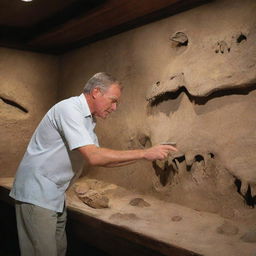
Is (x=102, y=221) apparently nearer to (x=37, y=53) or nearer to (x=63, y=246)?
(x=63, y=246)

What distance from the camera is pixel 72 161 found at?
2.41m

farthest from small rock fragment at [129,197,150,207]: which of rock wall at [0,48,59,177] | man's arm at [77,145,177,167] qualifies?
rock wall at [0,48,59,177]

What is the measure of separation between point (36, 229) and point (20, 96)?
2874 mm

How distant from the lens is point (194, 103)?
9.96 ft

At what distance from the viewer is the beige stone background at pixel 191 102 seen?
265cm

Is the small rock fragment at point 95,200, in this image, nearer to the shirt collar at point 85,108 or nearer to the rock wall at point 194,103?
the rock wall at point 194,103

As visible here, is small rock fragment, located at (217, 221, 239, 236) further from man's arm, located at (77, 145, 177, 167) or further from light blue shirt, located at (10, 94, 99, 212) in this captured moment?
light blue shirt, located at (10, 94, 99, 212)

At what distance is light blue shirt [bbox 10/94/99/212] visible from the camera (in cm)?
232

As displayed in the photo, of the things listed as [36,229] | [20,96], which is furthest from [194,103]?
[20,96]

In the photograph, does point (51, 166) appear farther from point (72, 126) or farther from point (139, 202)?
point (139, 202)

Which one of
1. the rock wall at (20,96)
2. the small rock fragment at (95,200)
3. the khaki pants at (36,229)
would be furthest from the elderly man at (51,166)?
the rock wall at (20,96)

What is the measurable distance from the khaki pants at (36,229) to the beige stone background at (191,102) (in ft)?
4.34

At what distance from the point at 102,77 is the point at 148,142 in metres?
1.33

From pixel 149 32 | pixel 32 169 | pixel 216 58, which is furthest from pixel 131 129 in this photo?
pixel 32 169
